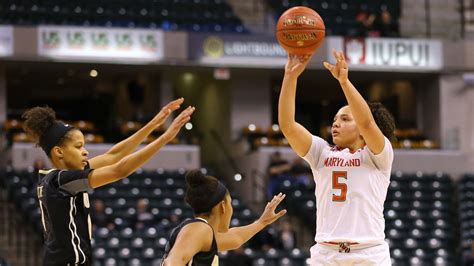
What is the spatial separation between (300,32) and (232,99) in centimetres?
1764

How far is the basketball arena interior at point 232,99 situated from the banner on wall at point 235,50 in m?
0.03

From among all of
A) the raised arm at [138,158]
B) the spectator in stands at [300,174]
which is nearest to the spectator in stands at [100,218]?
the spectator in stands at [300,174]

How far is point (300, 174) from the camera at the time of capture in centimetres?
2056

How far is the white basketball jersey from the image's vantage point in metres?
6.38

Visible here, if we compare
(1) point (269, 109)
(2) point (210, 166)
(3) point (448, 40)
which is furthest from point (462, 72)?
(2) point (210, 166)

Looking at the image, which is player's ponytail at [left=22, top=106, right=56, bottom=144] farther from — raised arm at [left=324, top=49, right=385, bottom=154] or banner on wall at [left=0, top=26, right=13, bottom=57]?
banner on wall at [left=0, top=26, right=13, bottom=57]

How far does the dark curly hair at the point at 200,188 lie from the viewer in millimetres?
5867

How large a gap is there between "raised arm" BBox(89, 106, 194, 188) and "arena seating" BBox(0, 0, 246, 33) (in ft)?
52.3

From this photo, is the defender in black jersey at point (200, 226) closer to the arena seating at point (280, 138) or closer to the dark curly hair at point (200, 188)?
the dark curly hair at point (200, 188)

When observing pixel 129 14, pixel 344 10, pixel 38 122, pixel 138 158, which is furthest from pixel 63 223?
pixel 344 10

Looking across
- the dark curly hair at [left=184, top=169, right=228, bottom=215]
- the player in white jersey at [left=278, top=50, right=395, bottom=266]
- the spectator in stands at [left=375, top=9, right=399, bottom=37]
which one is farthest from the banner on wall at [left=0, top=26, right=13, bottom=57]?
→ the dark curly hair at [left=184, top=169, right=228, bottom=215]

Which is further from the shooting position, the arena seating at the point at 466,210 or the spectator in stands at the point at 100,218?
the arena seating at the point at 466,210

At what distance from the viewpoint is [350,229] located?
6.36 m

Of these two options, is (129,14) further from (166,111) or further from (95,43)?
(166,111)
